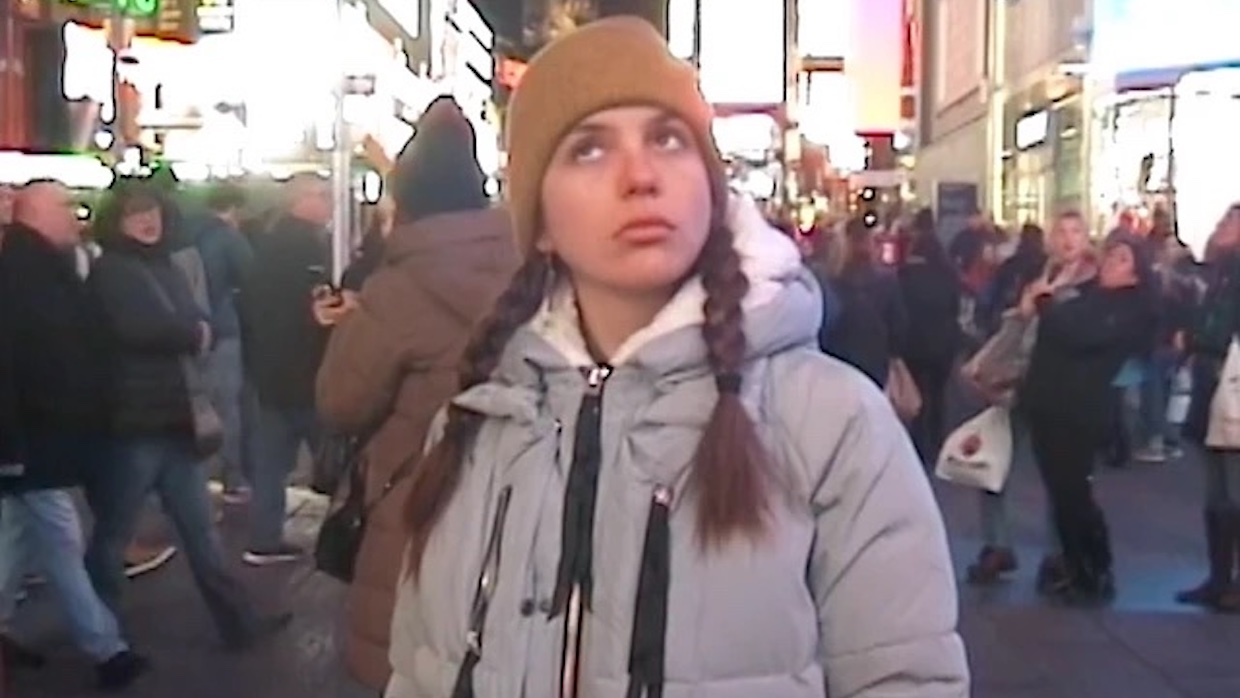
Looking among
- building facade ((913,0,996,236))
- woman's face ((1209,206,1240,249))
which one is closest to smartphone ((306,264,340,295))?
woman's face ((1209,206,1240,249))

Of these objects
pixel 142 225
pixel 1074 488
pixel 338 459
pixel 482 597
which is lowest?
pixel 1074 488

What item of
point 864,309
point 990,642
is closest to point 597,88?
point 990,642

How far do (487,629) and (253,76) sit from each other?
21702mm

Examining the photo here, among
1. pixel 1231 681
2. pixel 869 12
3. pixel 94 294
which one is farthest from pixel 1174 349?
pixel 869 12

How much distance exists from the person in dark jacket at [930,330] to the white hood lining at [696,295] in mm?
13066

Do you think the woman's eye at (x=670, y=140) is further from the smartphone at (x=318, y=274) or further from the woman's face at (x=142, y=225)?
the smartphone at (x=318, y=274)

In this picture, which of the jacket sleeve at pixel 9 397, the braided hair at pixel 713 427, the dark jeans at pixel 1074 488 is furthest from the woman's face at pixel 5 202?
the braided hair at pixel 713 427

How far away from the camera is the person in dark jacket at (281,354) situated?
35.0ft

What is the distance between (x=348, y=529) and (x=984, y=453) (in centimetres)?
608

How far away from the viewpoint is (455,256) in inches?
204

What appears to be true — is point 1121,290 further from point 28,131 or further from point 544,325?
point 28,131

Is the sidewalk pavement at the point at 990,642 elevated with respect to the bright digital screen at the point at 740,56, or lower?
lower

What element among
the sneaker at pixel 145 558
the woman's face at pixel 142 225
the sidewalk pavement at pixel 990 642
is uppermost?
the woman's face at pixel 142 225

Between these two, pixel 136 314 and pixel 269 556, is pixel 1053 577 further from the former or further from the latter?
pixel 136 314
